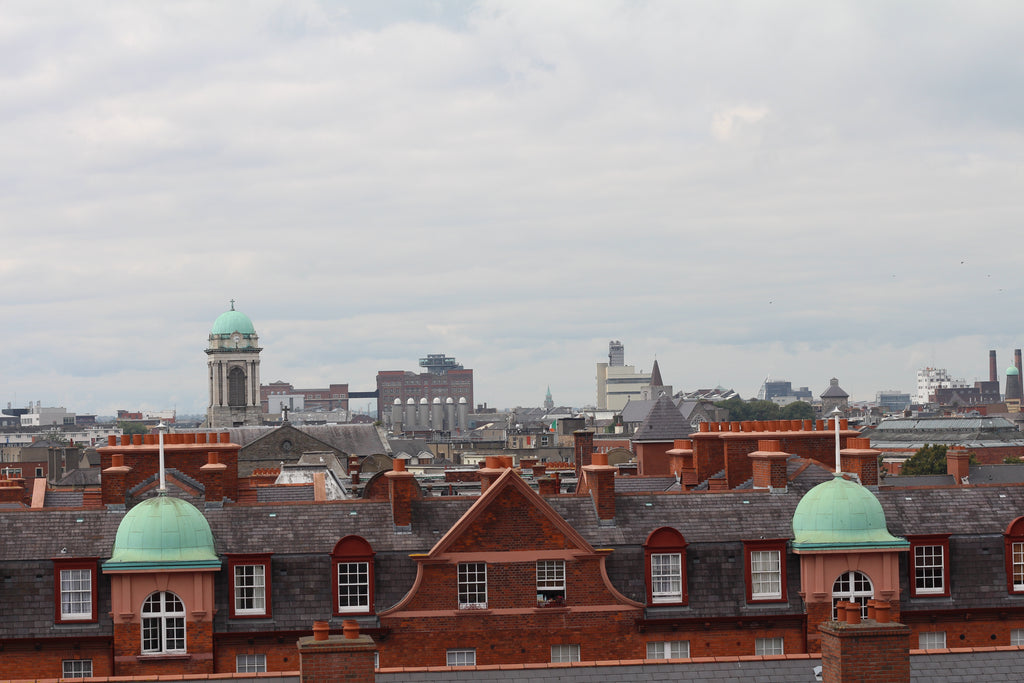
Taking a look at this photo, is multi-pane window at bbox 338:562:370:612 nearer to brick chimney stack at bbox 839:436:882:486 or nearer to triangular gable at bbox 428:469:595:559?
triangular gable at bbox 428:469:595:559

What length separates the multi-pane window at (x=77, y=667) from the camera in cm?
3450

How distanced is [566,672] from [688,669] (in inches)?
77.5

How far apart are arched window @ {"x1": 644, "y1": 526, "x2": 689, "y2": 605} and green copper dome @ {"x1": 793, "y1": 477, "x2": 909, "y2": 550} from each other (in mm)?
2771

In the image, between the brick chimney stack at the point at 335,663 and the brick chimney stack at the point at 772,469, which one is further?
the brick chimney stack at the point at 772,469

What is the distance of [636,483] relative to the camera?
56.3 meters

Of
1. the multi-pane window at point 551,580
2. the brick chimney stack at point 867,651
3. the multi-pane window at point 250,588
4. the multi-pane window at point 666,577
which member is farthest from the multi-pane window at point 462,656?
the brick chimney stack at point 867,651

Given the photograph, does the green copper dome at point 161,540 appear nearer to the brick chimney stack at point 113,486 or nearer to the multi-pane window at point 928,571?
the brick chimney stack at point 113,486

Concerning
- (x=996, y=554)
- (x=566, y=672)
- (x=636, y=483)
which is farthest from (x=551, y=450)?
(x=566, y=672)

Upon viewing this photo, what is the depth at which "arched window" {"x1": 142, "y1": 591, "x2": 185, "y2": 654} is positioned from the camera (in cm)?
3462

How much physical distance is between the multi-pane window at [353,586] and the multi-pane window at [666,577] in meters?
6.75

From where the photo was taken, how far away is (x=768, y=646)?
36.2 meters

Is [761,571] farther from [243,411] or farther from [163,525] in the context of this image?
[243,411]

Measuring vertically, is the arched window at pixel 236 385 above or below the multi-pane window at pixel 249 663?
above

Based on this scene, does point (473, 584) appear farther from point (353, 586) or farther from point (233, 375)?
point (233, 375)
